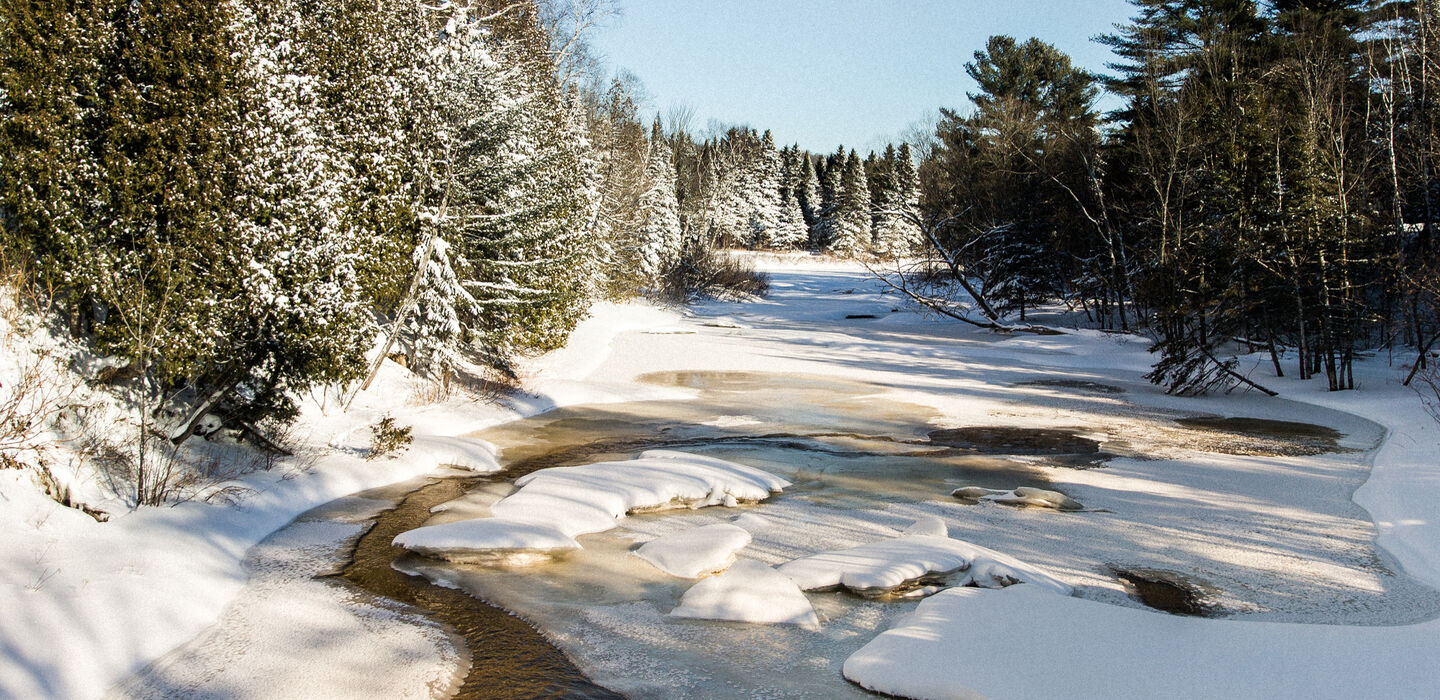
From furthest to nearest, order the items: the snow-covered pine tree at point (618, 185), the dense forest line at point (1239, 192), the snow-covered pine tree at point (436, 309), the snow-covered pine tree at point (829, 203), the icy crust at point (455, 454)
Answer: the snow-covered pine tree at point (829, 203)
the snow-covered pine tree at point (618, 185)
the dense forest line at point (1239, 192)
the snow-covered pine tree at point (436, 309)
the icy crust at point (455, 454)

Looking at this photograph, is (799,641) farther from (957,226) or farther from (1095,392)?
(957,226)

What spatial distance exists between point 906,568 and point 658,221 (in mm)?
41795

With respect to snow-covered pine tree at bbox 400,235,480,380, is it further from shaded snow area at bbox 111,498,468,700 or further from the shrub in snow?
shaded snow area at bbox 111,498,468,700

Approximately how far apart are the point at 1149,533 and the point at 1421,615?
2.34 m

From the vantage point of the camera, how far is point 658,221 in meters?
47.6

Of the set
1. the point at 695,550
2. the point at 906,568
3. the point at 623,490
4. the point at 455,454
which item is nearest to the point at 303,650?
the point at 695,550

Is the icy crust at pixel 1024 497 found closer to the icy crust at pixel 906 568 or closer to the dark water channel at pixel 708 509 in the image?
the dark water channel at pixel 708 509

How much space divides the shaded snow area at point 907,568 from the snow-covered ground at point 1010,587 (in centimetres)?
22

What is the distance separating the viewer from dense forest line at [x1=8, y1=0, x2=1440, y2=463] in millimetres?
7840

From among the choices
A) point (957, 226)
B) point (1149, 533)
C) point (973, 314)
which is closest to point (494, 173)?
point (1149, 533)

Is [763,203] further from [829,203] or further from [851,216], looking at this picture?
[829,203]

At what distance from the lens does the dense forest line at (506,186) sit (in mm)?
7840

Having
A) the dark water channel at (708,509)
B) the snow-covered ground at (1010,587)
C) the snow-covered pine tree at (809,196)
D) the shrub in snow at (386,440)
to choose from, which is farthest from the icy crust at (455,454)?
the snow-covered pine tree at (809,196)

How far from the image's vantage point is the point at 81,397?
810 centimetres
